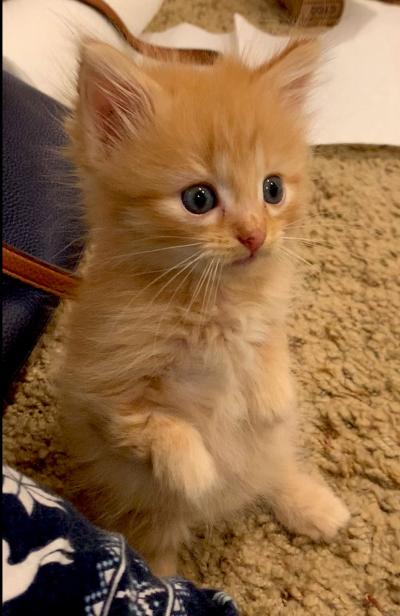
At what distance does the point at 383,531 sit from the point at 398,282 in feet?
1.81

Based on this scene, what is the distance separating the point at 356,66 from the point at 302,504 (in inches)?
51.7

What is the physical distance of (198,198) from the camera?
696 millimetres

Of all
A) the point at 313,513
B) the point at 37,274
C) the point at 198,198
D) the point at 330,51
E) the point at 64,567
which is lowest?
the point at 313,513

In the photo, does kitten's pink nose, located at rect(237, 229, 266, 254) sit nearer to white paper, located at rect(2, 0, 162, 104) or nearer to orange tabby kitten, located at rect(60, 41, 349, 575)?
orange tabby kitten, located at rect(60, 41, 349, 575)

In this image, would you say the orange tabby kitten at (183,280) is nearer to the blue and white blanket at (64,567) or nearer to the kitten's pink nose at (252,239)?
the kitten's pink nose at (252,239)

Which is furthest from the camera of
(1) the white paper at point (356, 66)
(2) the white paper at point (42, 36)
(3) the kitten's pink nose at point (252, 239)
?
(1) the white paper at point (356, 66)

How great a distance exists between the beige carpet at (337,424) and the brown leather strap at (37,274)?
26 cm

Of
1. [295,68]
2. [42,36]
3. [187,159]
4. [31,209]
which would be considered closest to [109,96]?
[187,159]

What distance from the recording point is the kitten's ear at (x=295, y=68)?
0.80 metres

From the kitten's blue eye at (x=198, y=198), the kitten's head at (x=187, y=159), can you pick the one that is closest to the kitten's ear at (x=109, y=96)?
the kitten's head at (x=187, y=159)

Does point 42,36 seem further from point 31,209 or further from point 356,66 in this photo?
point 356,66

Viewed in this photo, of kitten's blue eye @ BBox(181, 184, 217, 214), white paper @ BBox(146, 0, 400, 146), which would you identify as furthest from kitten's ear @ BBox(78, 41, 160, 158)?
white paper @ BBox(146, 0, 400, 146)

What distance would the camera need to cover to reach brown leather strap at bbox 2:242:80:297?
926 millimetres

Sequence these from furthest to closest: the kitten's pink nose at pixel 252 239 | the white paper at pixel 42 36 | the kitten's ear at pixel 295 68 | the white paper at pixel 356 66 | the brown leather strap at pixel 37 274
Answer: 1. the white paper at pixel 356 66
2. the white paper at pixel 42 36
3. the brown leather strap at pixel 37 274
4. the kitten's ear at pixel 295 68
5. the kitten's pink nose at pixel 252 239
